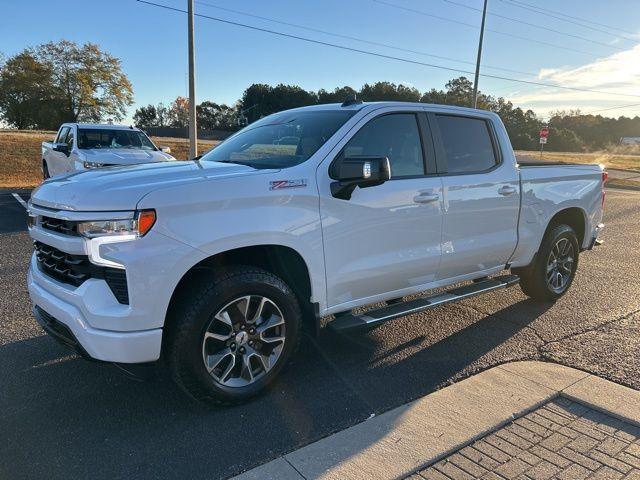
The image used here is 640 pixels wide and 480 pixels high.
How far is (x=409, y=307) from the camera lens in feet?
13.3

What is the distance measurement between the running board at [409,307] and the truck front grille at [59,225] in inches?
70.9

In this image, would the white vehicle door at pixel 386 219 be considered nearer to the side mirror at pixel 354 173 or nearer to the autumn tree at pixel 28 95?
the side mirror at pixel 354 173

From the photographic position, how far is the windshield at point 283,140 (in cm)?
378

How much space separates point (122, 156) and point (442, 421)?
32.1 ft

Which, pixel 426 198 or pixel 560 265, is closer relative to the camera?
pixel 426 198

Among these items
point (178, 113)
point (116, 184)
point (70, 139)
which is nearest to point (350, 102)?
point (116, 184)

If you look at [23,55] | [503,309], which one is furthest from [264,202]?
[23,55]

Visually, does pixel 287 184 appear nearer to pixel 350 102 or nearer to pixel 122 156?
pixel 350 102

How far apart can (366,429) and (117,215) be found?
6.25 feet

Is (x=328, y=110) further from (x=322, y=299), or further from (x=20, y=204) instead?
(x=20, y=204)

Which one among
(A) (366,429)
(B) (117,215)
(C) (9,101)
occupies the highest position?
(C) (9,101)

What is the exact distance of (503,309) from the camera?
5.39m

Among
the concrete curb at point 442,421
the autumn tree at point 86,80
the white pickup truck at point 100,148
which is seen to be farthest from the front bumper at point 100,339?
the autumn tree at point 86,80

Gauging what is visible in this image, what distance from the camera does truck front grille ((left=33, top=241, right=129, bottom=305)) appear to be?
2838 mm
